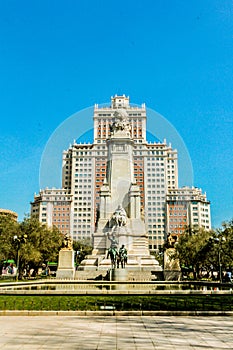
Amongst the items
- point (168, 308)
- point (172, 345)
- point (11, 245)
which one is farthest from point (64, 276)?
point (172, 345)

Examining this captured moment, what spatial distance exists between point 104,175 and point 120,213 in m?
86.2

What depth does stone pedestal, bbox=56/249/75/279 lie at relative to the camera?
43.0m

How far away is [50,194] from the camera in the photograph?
5448 inches

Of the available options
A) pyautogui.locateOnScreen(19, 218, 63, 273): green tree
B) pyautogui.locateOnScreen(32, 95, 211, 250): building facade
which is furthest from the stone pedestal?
pyautogui.locateOnScreen(32, 95, 211, 250): building facade

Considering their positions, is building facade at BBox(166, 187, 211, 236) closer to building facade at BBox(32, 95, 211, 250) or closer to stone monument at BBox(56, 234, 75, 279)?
building facade at BBox(32, 95, 211, 250)

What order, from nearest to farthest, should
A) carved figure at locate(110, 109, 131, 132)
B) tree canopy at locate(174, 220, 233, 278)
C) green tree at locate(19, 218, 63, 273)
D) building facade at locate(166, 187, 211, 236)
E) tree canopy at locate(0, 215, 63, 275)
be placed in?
tree canopy at locate(174, 220, 233, 278)
tree canopy at locate(0, 215, 63, 275)
green tree at locate(19, 218, 63, 273)
carved figure at locate(110, 109, 131, 132)
building facade at locate(166, 187, 211, 236)

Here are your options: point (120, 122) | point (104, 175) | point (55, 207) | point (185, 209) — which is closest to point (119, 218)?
point (120, 122)

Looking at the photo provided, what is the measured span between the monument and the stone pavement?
3164 centimetres

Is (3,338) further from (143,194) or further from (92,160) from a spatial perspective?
(92,160)

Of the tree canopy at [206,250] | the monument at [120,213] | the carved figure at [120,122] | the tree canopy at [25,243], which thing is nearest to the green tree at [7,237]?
the tree canopy at [25,243]

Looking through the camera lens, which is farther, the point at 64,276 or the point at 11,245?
the point at 11,245

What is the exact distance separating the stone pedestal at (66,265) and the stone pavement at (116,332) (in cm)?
2936

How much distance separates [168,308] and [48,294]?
7.82m

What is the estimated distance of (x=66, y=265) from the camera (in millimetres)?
44125
